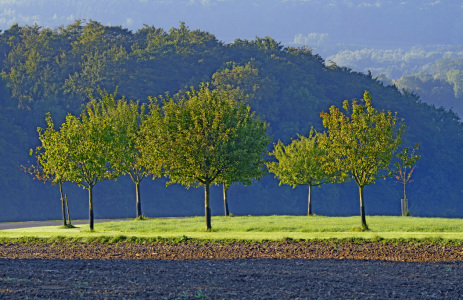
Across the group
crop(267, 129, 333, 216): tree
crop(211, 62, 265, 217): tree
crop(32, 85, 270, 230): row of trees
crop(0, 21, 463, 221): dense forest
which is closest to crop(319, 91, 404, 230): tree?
crop(32, 85, 270, 230): row of trees

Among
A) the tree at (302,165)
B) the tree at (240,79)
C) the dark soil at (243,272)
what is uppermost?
the tree at (240,79)

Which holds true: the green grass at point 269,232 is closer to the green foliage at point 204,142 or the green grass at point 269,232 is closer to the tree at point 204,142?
the tree at point 204,142

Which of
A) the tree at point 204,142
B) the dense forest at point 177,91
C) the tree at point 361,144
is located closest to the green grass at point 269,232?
the tree at point 361,144

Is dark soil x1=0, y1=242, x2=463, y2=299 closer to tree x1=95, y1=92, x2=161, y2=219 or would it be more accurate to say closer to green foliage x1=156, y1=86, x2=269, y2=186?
green foliage x1=156, y1=86, x2=269, y2=186

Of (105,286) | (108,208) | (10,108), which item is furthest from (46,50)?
(105,286)

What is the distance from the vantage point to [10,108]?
120500 mm

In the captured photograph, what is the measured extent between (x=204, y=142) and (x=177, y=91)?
8650 cm

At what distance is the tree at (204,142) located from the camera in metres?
45.5

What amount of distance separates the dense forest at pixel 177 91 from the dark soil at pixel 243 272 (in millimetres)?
81744

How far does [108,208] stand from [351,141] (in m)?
79.4

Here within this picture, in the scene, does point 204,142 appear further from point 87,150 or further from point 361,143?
point 361,143

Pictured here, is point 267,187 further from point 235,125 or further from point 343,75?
point 235,125

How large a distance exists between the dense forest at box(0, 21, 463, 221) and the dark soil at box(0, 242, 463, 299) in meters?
81.7

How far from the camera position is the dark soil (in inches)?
742
